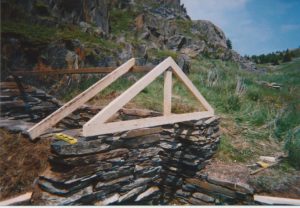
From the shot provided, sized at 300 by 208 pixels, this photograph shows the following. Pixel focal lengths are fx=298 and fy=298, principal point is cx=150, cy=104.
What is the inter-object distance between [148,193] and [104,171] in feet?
2.96

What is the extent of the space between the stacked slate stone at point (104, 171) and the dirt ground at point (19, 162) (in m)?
0.43

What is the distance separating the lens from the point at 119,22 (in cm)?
1798

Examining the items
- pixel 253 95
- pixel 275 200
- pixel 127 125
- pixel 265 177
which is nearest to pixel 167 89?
pixel 127 125

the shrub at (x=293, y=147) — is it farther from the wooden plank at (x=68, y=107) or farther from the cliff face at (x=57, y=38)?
the cliff face at (x=57, y=38)

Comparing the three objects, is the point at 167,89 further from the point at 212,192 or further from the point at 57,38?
the point at 57,38

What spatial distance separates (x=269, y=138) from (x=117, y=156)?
3.44 m

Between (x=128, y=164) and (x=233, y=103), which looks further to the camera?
(x=233, y=103)

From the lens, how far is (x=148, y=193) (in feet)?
Answer: 11.5

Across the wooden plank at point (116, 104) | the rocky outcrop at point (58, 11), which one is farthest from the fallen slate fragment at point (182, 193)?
the rocky outcrop at point (58, 11)

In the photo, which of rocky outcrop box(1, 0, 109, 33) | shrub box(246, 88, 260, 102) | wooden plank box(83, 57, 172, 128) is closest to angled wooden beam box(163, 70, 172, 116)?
wooden plank box(83, 57, 172, 128)

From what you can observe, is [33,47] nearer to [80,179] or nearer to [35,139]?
[35,139]

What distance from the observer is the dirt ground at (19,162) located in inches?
107

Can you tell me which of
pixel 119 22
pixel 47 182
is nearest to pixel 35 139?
pixel 47 182

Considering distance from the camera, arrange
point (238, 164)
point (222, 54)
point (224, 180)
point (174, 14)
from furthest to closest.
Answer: point (174, 14) < point (222, 54) < point (238, 164) < point (224, 180)
